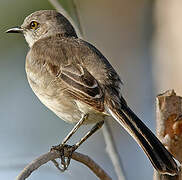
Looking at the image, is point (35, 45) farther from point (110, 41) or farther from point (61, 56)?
point (110, 41)

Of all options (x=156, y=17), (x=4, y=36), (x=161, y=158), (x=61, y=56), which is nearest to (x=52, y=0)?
(x=61, y=56)

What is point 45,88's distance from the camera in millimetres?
5293

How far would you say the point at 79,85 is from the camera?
5.06 meters

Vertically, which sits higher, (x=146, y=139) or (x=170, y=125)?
(x=146, y=139)

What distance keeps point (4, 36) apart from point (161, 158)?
5.42 metres

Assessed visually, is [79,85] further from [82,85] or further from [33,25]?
[33,25]

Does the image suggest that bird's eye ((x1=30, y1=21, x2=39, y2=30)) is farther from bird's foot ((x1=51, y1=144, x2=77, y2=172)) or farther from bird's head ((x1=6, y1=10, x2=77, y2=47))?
bird's foot ((x1=51, y1=144, x2=77, y2=172))

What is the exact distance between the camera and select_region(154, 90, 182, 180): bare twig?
4.04m

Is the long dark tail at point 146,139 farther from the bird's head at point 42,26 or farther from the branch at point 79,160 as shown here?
the bird's head at point 42,26

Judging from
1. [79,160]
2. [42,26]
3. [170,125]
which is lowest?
[79,160]

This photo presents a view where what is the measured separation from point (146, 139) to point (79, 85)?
2.84ft

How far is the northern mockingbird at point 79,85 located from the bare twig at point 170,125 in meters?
0.25

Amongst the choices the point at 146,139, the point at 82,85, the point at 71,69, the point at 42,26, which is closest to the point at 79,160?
the point at 146,139

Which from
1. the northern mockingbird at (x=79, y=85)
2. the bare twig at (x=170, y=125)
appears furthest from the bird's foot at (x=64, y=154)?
the bare twig at (x=170, y=125)
